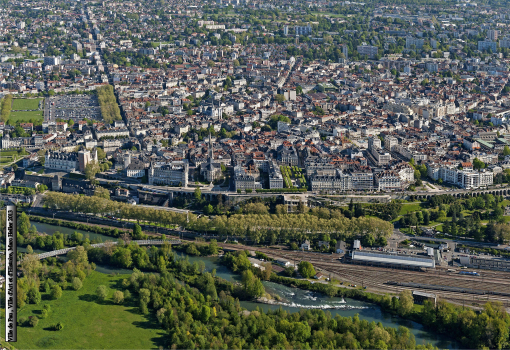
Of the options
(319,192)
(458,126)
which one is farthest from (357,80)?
(319,192)

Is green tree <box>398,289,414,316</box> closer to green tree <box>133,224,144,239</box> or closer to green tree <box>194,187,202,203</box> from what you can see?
green tree <box>133,224,144,239</box>

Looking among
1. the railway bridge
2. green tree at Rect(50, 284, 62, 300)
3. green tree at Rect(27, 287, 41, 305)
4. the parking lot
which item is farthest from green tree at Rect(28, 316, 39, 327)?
the parking lot

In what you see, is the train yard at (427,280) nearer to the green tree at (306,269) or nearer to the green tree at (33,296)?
the green tree at (306,269)

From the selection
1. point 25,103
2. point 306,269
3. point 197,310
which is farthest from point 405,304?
point 25,103

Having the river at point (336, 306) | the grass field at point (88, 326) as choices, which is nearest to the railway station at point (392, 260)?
the river at point (336, 306)

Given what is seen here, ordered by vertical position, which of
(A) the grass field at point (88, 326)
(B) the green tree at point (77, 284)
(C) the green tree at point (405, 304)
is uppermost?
(C) the green tree at point (405, 304)

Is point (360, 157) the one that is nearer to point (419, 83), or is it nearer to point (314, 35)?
point (419, 83)
